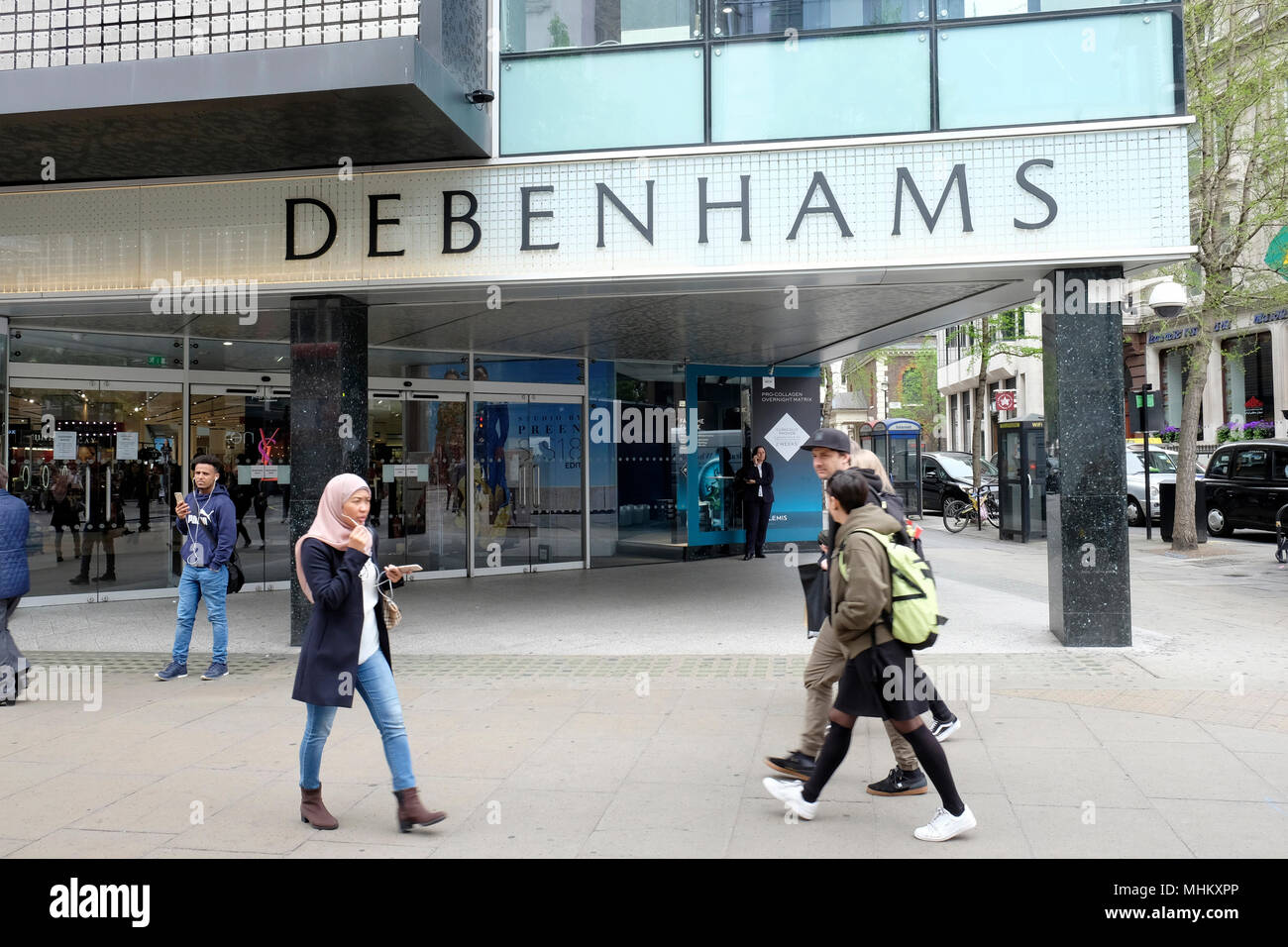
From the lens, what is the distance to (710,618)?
34.3 ft

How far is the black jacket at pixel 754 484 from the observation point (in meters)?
16.1

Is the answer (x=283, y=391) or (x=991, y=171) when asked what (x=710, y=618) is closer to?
(x=991, y=171)

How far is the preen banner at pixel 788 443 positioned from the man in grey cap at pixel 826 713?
11.5 m

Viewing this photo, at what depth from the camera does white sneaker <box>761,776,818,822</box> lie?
4523mm

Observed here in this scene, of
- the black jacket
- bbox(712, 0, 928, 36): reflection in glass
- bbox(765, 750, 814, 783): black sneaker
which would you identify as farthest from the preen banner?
bbox(765, 750, 814, 783): black sneaker

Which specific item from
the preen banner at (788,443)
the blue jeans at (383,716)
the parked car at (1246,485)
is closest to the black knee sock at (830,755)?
the blue jeans at (383,716)

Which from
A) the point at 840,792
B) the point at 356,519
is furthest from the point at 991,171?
the point at 356,519

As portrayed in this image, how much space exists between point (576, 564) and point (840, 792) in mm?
10177

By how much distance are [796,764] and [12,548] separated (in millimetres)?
5658

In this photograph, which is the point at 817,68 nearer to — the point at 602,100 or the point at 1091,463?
the point at 602,100

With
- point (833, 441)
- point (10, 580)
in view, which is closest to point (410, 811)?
point (833, 441)

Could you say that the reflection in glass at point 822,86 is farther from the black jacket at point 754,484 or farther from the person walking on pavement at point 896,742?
the black jacket at point 754,484

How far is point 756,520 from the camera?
631 inches

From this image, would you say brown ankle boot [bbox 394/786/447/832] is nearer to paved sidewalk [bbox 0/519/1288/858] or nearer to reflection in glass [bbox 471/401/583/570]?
paved sidewalk [bbox 0/519/1288/858]
